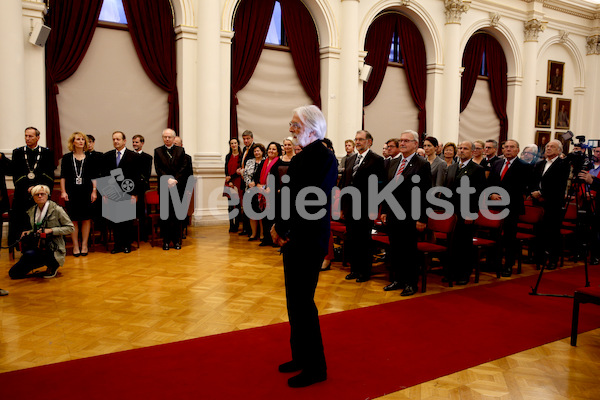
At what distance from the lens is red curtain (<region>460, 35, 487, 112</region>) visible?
13258mm

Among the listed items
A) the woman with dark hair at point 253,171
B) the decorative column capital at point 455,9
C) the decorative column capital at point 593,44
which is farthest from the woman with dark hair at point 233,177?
the decorative column capital at point 593,44

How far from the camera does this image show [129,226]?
6852 mm

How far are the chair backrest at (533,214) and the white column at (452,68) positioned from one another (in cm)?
647

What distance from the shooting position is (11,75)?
7.11 m

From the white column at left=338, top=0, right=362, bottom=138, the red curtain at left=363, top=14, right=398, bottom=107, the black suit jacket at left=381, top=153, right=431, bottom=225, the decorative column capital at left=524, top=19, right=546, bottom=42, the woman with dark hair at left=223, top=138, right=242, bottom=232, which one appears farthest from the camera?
the decorative column capital at left=524, top=19, right=546, bottom=42

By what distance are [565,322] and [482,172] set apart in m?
1.89

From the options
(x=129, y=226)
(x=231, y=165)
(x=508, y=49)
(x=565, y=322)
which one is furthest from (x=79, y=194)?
(x=508, y=49)

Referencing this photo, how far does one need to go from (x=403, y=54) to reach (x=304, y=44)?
297 cm

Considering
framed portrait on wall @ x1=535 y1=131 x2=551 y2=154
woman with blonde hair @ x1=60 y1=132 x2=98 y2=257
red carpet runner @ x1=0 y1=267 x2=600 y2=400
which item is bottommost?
red carpet runner @ x1=0 y1=267 x2=600 y2=400

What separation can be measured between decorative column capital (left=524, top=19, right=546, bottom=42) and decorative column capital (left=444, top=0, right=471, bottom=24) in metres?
2.73

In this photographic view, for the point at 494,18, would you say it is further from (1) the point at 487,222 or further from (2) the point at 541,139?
(1) the point at 487,222

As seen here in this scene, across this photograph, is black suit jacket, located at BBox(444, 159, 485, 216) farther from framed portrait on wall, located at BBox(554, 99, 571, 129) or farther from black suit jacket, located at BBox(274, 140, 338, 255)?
framed portrait on wall, located at BBox(554, 99, 571, 129)

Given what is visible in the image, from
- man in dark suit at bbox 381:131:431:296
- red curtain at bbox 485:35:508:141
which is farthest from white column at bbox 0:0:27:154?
red curtain at bbox 485:35:508:141

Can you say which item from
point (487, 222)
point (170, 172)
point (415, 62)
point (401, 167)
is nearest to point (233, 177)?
point (170, 172)
